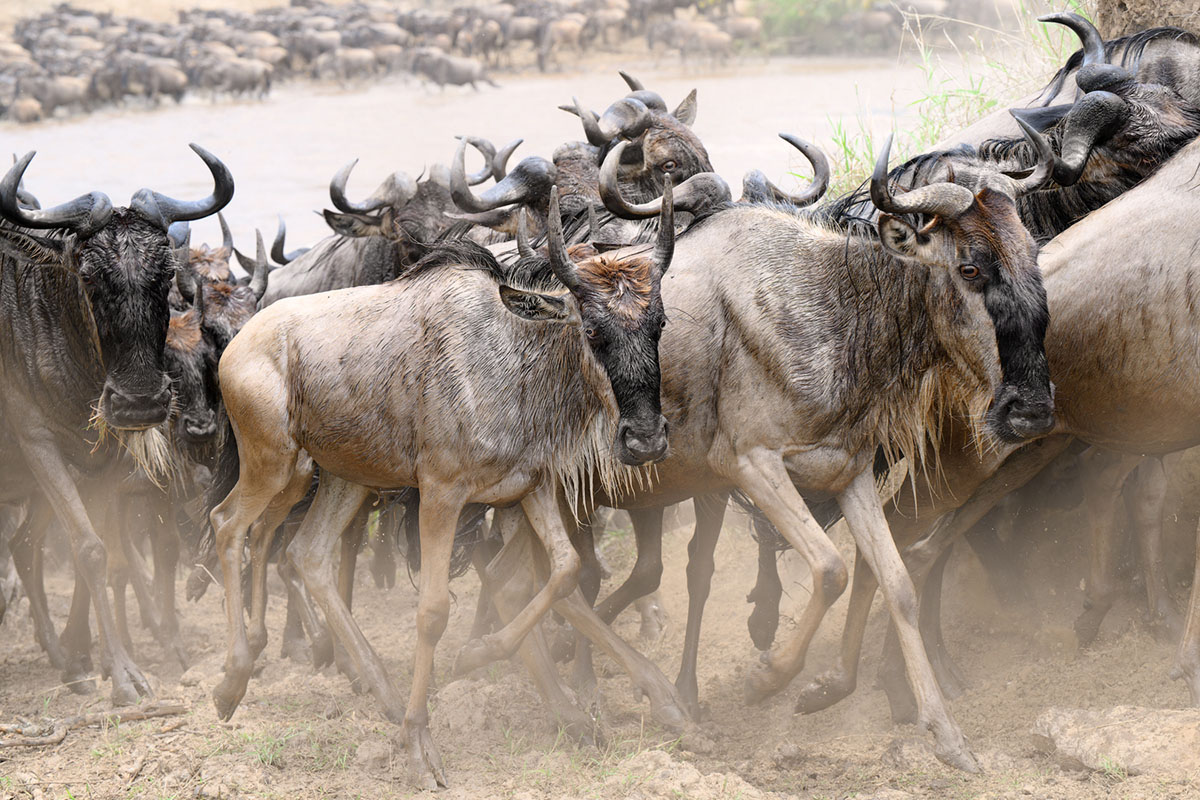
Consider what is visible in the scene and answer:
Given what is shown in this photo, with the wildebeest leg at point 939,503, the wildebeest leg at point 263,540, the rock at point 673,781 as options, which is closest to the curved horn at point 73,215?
the wildebeest leg at point 263,540

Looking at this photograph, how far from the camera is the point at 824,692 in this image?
518 centimetres

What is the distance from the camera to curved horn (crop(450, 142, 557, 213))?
618 cm

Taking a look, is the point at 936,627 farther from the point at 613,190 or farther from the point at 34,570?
the point at 34,570

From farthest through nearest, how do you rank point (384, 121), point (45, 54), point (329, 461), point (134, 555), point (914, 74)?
point (45, 54) → point (384, 121) → point (914, 74) → point (134, 555) → point (329, 461)

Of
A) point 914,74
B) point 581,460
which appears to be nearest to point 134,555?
point 581,460

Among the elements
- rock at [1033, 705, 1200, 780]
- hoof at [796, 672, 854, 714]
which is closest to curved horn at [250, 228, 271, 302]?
hoof at [796, 672, 854, 714]

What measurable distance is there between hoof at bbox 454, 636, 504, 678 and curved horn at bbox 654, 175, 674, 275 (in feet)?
5.83

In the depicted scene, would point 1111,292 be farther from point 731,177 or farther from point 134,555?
point 731,177

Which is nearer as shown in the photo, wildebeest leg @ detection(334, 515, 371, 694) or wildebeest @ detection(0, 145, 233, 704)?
wildebeest @ detection(0, 145, 233, 704)

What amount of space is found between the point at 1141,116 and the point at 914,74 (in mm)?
16278

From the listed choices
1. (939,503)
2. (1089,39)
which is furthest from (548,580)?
(1089,39)

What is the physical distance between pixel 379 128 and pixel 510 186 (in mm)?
17496

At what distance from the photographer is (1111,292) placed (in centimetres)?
495

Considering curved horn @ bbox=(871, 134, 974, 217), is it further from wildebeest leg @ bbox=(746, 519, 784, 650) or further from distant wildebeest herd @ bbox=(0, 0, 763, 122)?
distant wildebeest herd @ bbox=(0, 0, 763, 122)
